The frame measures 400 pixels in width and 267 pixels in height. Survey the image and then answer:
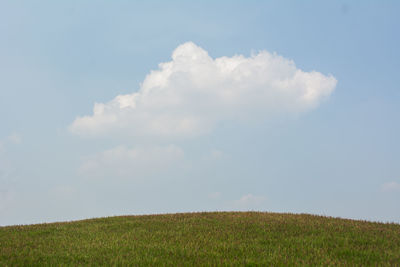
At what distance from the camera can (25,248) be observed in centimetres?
1582

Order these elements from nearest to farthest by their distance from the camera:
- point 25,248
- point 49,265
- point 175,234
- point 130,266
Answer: point 130,266 → point 49,265 → point 25,248 → point 175,234

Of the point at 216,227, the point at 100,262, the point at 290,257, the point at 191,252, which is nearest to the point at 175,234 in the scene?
the point at 216,227

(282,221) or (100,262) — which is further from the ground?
(282,221)

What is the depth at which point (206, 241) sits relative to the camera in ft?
50.3

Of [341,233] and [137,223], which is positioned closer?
[341,233]

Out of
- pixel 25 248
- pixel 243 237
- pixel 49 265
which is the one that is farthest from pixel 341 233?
pixel 25 248

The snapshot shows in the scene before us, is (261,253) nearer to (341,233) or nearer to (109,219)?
(341,233)

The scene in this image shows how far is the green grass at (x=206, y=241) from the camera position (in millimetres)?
13328

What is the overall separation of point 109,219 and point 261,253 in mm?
10706

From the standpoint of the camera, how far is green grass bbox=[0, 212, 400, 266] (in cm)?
1333

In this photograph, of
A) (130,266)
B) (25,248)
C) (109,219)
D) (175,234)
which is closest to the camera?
(130,266)

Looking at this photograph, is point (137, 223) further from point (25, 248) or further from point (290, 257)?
point (290, 257)

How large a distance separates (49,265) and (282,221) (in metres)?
10.7

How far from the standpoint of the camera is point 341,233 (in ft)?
55.7
